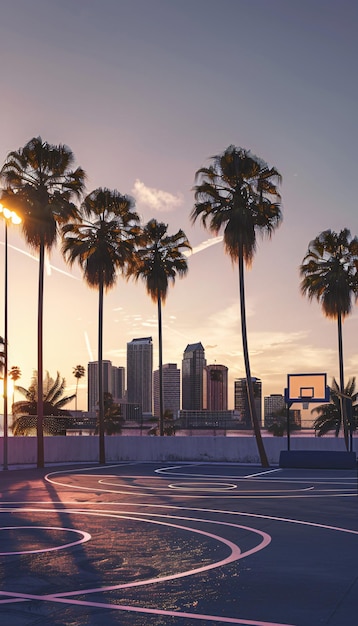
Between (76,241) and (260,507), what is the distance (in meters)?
27.5

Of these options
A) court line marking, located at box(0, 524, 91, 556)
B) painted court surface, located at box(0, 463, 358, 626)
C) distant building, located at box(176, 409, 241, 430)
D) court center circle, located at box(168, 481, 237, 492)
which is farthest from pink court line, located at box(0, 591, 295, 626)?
distant building, located at box(176, 409, 241, 430)

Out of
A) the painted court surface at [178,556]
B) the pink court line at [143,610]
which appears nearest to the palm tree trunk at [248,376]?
the painted court surface at [178,556]

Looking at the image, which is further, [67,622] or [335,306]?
[335,306]

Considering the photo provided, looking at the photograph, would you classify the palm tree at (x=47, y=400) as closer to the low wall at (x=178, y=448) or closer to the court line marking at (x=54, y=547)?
the low wall at (x=178, y=448)

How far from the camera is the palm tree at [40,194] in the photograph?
40.9 m

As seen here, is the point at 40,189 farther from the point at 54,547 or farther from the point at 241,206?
the point at 54,547

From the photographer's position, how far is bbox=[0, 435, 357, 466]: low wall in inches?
1770

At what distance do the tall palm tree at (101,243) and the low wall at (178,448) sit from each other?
4.12 meters

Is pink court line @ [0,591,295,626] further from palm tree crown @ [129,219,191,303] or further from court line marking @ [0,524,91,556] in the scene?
palm tree crown @ [129,219,191,303]

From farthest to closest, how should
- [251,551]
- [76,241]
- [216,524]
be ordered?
[76,241]
[216,524]
[251,551]

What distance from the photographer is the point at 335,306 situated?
5294cm

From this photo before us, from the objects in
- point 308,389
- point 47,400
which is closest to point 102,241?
point 308,389

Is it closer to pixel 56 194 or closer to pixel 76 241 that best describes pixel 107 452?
pixel 76 241

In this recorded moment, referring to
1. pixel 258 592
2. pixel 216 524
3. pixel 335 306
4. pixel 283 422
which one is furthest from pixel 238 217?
pixel 258 592
